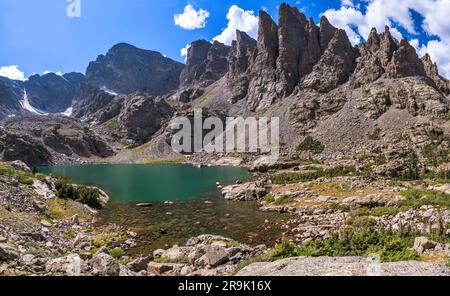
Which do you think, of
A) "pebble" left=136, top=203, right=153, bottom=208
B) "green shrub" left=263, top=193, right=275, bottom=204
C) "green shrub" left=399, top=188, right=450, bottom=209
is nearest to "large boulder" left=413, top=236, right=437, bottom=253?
"green shrub" left=399, top=188, right=450, bottom=209

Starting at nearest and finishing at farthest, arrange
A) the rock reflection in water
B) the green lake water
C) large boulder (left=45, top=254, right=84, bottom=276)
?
1. large boulder (left=45, top=254, right=84, bottom=276)
2. the rock reflection in water
3. the green lake water

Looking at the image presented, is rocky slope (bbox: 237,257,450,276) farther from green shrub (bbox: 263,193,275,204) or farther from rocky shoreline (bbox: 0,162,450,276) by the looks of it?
green shrub (bbox: 263,193,275,204)

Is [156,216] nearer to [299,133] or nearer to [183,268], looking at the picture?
[183,268]

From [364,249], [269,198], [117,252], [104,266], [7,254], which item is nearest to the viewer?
[7,254]

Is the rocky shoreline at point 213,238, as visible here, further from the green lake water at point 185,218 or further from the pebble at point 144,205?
the pebble at point 144,205

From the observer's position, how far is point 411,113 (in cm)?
15750

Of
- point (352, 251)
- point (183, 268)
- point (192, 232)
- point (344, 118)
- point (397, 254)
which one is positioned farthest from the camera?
point (344, 118)

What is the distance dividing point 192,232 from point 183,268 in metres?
17.8

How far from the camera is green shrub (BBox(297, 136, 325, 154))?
16188 centimetres

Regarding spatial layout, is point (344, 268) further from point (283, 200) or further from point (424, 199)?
point (283, 200)

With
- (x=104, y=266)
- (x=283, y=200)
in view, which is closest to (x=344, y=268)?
(x=104, y=266)

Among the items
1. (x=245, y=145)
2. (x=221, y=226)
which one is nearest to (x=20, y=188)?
(x=221, y=226)

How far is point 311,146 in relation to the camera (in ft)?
548

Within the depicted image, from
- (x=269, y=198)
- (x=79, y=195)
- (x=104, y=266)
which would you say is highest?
(x=104, y=266)
